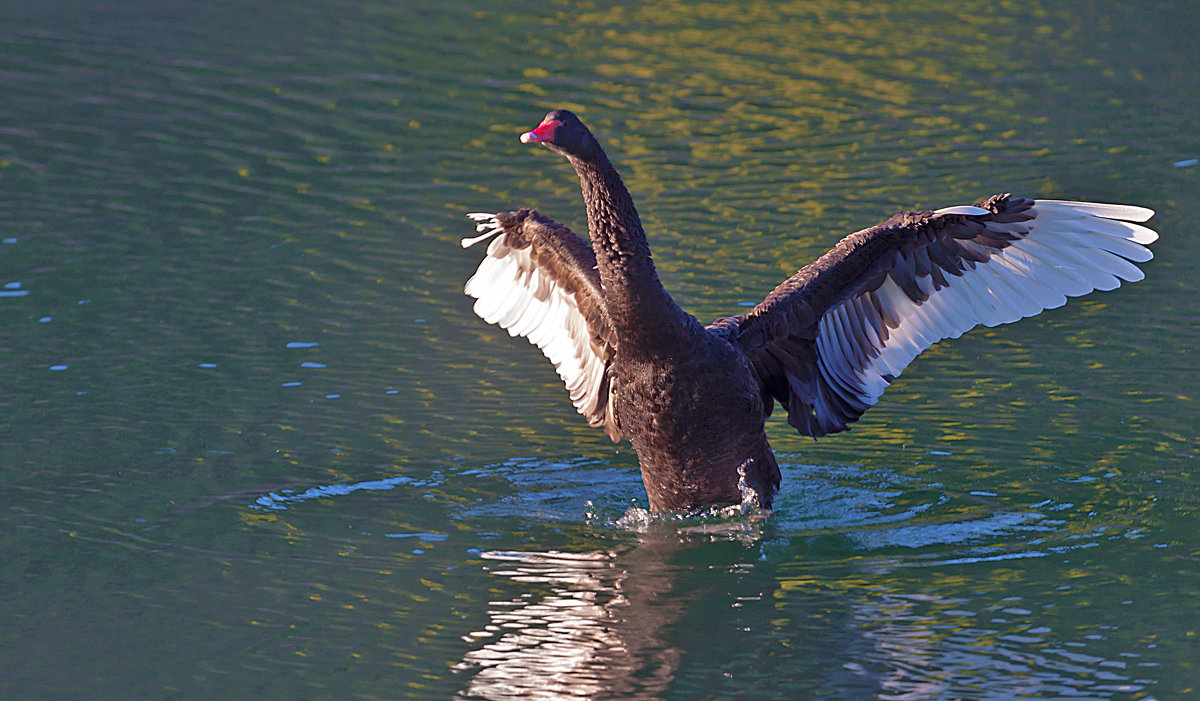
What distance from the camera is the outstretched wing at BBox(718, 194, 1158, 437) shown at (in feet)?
25.7

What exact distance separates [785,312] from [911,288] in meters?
0.83

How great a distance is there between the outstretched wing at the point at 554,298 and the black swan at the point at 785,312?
0.02 metres

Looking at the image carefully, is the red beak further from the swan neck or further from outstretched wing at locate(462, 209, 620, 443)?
outstretched wing at locate(462, 209, 620, 443)

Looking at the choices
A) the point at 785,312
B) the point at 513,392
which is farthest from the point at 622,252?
the point at 513,392

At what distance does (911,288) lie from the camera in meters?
8.30

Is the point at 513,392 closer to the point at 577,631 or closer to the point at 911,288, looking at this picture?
the point at 911,288

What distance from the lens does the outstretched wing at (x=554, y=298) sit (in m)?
8.68

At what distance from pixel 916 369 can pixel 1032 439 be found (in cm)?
142

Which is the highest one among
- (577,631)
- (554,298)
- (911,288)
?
(911,288)

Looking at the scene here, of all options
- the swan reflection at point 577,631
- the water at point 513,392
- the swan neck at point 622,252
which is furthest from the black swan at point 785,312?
the swan reflection at point 577,631

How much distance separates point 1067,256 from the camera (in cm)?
795

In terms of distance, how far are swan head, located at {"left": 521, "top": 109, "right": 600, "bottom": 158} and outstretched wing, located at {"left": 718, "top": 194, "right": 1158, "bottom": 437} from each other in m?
1.49

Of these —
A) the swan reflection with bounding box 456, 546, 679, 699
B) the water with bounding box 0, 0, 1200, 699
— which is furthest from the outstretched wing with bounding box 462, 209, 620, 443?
the swan reflection with bounding box 456, 546, 679, 699

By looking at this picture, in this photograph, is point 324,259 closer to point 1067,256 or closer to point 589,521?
point 589,521
